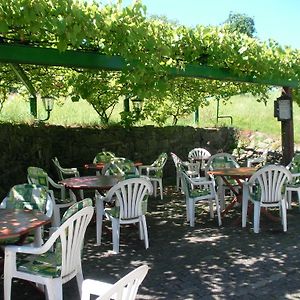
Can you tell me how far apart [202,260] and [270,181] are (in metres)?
1.56

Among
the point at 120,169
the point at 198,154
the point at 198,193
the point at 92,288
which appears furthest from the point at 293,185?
the point at 92,288

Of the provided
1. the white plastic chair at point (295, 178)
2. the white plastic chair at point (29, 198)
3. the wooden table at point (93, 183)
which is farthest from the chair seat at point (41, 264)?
the white plastic chair at point (295, 178)

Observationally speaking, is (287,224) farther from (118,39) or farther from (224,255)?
(118,39)

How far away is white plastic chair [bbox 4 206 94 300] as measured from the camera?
2.91m

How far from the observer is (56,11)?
419 cm

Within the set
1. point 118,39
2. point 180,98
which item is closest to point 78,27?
point 118,39

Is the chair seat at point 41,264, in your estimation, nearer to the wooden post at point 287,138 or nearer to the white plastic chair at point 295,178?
the white plastic chair at point 295,178

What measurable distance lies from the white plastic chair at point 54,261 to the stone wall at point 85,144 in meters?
5.22

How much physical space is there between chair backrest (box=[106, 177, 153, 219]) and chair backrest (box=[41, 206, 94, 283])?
4.94ft

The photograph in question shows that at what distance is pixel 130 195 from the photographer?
15.5 ft

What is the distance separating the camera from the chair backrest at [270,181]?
539cm

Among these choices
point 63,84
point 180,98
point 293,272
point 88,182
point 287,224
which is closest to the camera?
point 293,272

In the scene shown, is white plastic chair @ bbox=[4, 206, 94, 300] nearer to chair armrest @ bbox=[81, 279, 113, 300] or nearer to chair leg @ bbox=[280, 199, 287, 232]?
chair armrest @ bbox=[81, 279, 113, 300]

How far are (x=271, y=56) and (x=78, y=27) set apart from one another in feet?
11.8
